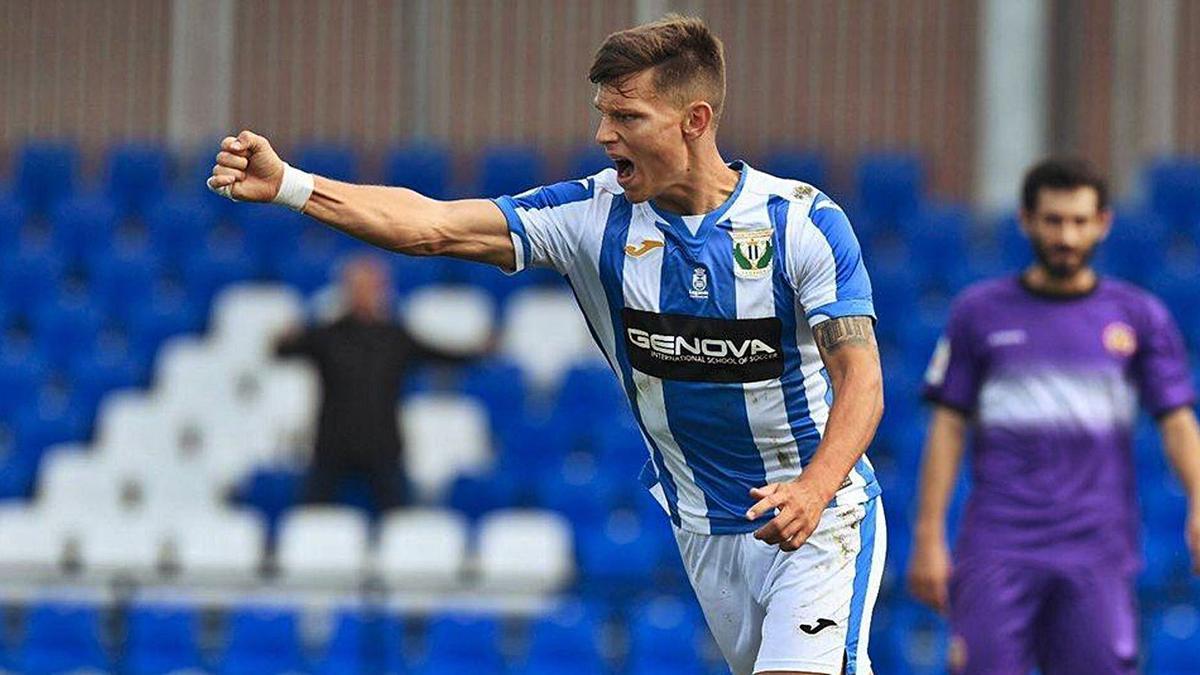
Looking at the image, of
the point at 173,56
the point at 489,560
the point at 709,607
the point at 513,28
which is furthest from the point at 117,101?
the point at 709,607

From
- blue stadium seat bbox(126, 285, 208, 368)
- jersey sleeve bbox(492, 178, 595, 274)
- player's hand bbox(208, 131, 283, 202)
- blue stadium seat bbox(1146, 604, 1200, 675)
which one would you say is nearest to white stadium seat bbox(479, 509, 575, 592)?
blue stadium seat bbox(1146, 604, 1200, 675)

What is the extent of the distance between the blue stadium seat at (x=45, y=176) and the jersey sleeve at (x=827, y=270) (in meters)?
10.8

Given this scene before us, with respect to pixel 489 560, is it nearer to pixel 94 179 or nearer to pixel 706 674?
pixel 706 674

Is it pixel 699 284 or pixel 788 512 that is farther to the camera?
pixel 699 284

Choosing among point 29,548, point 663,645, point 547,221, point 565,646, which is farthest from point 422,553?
point 547,221

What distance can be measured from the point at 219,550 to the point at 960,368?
5225 mm

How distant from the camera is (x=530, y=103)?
A: 16.6 metres

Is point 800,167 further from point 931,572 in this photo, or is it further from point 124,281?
point 931,572

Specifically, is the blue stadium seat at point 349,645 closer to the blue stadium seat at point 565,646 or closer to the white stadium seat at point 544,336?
the blue stadium seat at point 565,646

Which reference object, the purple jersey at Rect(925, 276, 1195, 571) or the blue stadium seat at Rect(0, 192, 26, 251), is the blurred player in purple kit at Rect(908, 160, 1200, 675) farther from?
the blue stadium seat at Rect(0, 192, 26, 251)

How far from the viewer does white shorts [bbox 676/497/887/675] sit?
5.16 meters

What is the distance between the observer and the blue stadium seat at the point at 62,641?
10.5 meters

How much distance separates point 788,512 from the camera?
4.59 metres

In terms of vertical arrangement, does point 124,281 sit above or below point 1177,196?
below
